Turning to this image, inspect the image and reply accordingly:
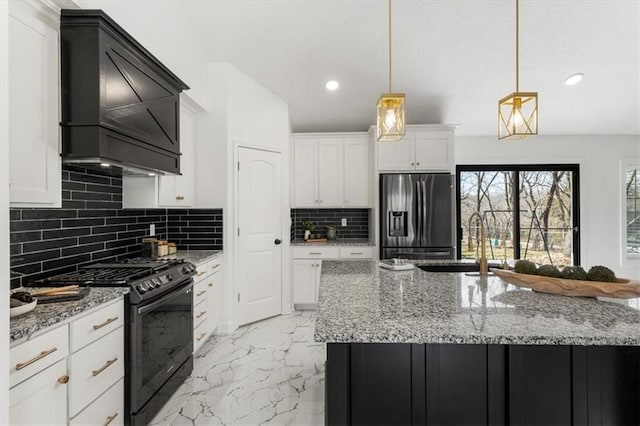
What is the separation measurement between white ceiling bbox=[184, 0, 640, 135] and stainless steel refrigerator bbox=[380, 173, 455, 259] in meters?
1.05

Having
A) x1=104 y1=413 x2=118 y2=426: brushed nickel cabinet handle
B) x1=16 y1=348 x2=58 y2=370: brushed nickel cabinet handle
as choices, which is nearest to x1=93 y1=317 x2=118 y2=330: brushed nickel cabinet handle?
x1=16 y1=348 x2=58 y2=370: brushed nickel cabinet handle

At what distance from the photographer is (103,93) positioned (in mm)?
1831

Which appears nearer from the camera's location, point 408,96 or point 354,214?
point 408,96

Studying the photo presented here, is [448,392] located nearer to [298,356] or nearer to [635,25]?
[298,356]

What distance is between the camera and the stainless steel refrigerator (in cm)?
401

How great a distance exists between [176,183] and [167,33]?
1.32 m

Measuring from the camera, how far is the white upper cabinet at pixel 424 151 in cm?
418

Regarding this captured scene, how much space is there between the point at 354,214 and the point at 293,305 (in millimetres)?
1541

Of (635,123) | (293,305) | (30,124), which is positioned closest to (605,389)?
(30,124)

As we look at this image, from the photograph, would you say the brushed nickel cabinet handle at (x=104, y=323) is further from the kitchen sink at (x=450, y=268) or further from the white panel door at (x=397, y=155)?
the white panel door at (x=397, y=155)

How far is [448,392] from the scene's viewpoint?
1.31 metres

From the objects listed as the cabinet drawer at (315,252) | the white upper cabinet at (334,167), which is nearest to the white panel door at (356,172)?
the white upper cabinet at (334,167)

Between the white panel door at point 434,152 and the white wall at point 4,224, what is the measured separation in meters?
3.85

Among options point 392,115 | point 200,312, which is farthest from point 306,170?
point 392,115
